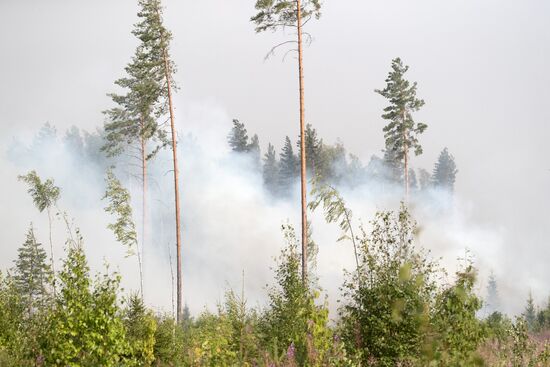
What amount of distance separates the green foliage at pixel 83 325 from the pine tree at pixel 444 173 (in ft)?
261

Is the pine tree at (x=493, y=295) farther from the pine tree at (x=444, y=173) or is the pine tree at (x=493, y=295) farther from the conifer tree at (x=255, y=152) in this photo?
the conifer tree at (x=255, y=152)

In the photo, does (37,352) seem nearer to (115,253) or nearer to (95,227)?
(115,253)

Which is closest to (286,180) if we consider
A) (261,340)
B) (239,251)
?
(239,251)

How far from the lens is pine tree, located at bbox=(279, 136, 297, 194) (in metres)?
67.8

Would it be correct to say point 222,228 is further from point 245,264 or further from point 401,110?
point 401,110

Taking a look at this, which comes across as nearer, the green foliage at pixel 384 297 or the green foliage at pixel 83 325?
the green foliage at pixel 83 325

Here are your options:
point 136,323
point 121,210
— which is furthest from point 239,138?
point 136,323

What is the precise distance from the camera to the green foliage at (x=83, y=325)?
9383 mm

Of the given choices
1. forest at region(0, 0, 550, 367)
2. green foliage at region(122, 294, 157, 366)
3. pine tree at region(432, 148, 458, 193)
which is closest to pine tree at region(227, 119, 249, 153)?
forest at region(0, 0, 550, 367)

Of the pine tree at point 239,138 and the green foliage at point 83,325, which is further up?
the pine tree at point 239,138

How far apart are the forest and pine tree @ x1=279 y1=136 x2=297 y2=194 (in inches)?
8.8

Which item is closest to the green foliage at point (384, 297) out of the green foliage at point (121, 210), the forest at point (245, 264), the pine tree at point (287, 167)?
the forest at point (245, 264)

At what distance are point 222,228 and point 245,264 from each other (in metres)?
8.61

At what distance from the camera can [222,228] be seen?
72.1 metres
